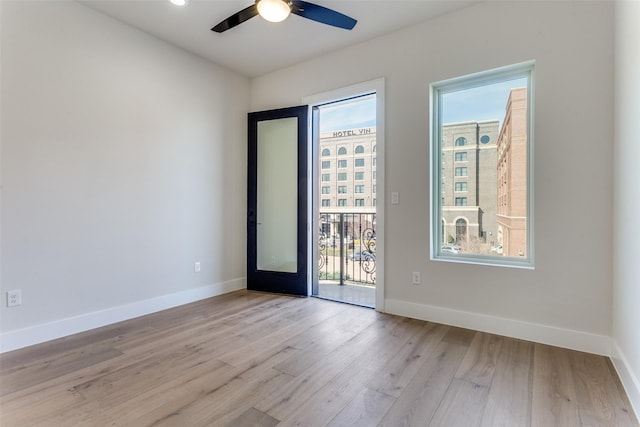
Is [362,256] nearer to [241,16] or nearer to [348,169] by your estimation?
[348,169]

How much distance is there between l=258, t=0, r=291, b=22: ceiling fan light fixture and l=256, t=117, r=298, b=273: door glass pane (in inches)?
72.9

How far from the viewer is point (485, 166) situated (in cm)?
285

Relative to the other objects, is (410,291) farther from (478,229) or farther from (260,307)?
(260,307)

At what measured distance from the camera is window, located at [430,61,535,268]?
263 centimetres

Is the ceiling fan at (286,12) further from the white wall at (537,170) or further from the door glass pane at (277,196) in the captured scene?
the door glass pane at (277,196)

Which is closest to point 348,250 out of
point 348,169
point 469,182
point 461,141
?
point 348,169

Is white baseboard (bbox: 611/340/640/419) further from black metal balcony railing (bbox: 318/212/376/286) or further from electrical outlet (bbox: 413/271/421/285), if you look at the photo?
black metal balcony railing (bbox: 318/212/376/286)

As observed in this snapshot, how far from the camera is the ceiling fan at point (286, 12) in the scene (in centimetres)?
207

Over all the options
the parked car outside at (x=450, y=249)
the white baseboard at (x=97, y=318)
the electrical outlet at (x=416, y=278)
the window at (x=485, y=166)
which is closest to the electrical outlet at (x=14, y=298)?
the white baseboard at (x=97, y=318)

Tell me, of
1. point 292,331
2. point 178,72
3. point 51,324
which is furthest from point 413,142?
point 51,324

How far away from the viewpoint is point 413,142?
3.05 metres

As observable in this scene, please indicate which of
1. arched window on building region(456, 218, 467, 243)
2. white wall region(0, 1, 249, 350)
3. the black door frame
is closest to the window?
arched window on building region(456, 218, 467, 243)

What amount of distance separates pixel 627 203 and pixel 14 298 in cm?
438

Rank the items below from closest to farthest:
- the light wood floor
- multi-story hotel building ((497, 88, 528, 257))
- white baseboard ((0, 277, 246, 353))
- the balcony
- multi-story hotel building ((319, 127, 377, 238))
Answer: the light wood floor, white baseboard ((0, 277, 246, 353)), multi-story hotel building ((497, 88, 528, 257)), the balcony, multi-story hotel building ((319, 127, 377, 238))
